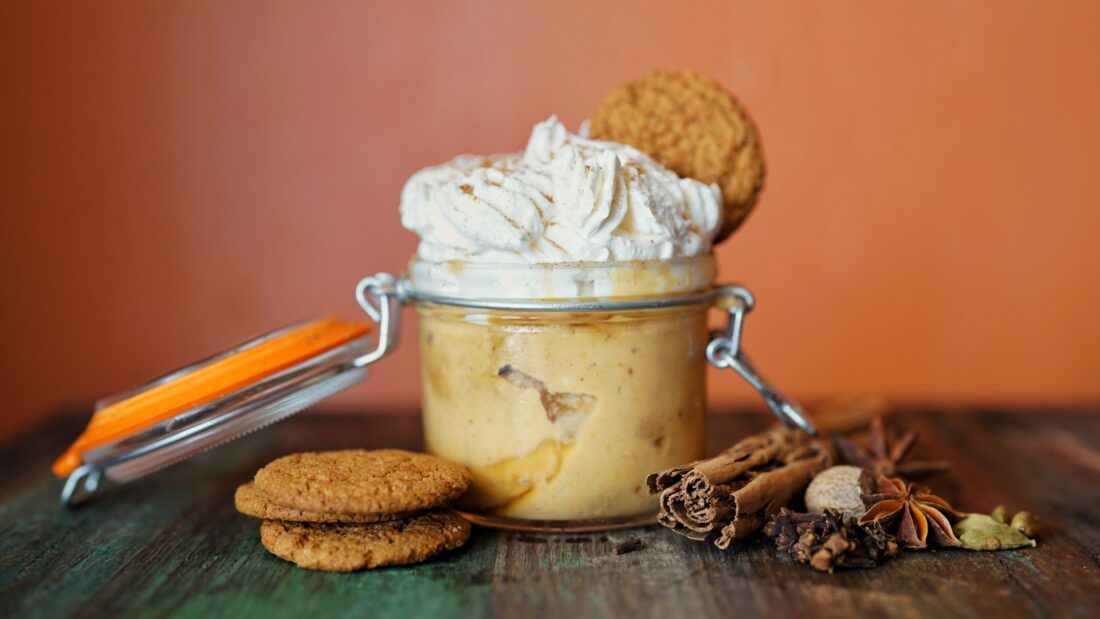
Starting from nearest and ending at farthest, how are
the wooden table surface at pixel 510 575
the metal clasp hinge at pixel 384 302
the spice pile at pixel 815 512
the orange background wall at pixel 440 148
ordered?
the wooden table surface at pixel 510 575 → the spice pile at pixel 815 512 → the metal clasp hinge at pixel 384 302 → the orange background wall at pixel 440 148

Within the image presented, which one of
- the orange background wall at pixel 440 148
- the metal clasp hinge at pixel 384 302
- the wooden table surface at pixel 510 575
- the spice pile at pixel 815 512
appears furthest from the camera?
the orange background wall at pixel 440 148

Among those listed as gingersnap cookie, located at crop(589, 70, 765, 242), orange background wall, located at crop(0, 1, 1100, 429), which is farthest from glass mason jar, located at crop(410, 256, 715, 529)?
orange background wall, located at crop(0, 1, 1100, 429)

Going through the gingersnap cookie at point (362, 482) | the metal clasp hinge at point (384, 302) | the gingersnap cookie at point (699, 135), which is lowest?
the gingersnap cookie at point (362, 482)

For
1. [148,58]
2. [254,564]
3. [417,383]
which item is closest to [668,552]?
[254,564]

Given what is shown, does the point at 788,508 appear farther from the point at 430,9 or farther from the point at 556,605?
the point at 430,9

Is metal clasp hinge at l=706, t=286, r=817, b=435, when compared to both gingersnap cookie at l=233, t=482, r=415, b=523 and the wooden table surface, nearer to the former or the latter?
the wooden table surface

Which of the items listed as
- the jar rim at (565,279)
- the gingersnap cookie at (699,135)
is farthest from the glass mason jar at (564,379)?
the gingersnap cookie at (699,135)

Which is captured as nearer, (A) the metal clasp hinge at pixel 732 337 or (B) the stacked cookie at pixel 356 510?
(B) the stacked cookie at pixel 356 510

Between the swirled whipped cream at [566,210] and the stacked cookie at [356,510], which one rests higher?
the swirled whipped cream at [566,210]

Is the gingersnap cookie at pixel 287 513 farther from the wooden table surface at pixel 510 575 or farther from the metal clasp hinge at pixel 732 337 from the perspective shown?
the metal clasp hinge at pixel 732 337
